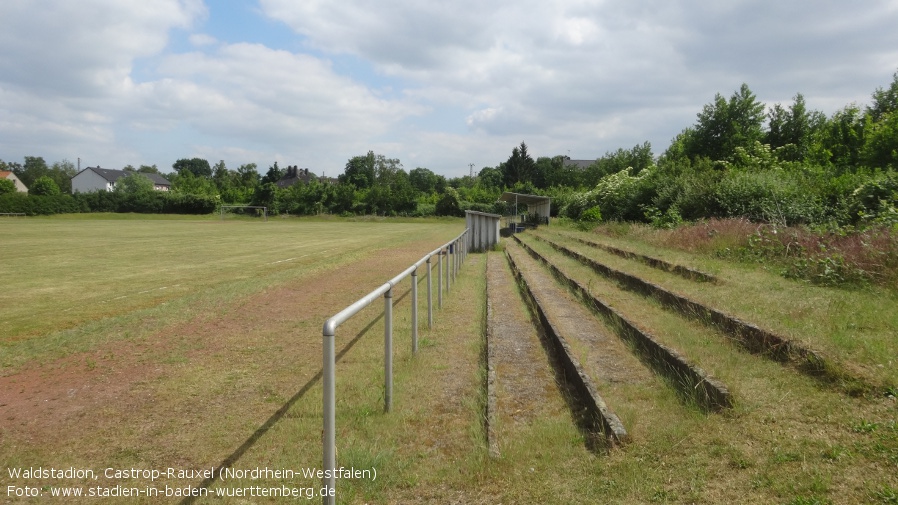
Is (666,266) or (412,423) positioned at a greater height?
(666,266)

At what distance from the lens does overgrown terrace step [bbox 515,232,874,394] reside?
13.2 ft

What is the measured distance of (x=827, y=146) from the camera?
35.6 meters

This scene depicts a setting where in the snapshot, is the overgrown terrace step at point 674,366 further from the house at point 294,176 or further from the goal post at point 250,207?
the house at point 294,176

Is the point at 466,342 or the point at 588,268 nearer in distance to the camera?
the point at 466,342

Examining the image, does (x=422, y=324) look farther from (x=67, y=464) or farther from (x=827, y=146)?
(x=827, y=146)

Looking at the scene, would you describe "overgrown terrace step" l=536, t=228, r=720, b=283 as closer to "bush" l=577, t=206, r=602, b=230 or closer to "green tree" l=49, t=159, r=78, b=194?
"bush" l=577, t=206, r=602, b=230

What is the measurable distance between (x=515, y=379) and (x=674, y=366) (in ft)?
4.83

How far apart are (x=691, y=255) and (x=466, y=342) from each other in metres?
8.33

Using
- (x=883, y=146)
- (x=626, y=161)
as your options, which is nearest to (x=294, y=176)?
(x=626, y=161)

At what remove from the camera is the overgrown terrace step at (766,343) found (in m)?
4.01

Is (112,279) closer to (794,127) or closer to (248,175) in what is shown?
(794,127)

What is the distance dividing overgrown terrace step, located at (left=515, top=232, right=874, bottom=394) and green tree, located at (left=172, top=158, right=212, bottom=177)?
535 feet

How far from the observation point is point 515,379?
5.74 meters

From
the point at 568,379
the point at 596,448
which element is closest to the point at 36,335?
the point at 568,379
